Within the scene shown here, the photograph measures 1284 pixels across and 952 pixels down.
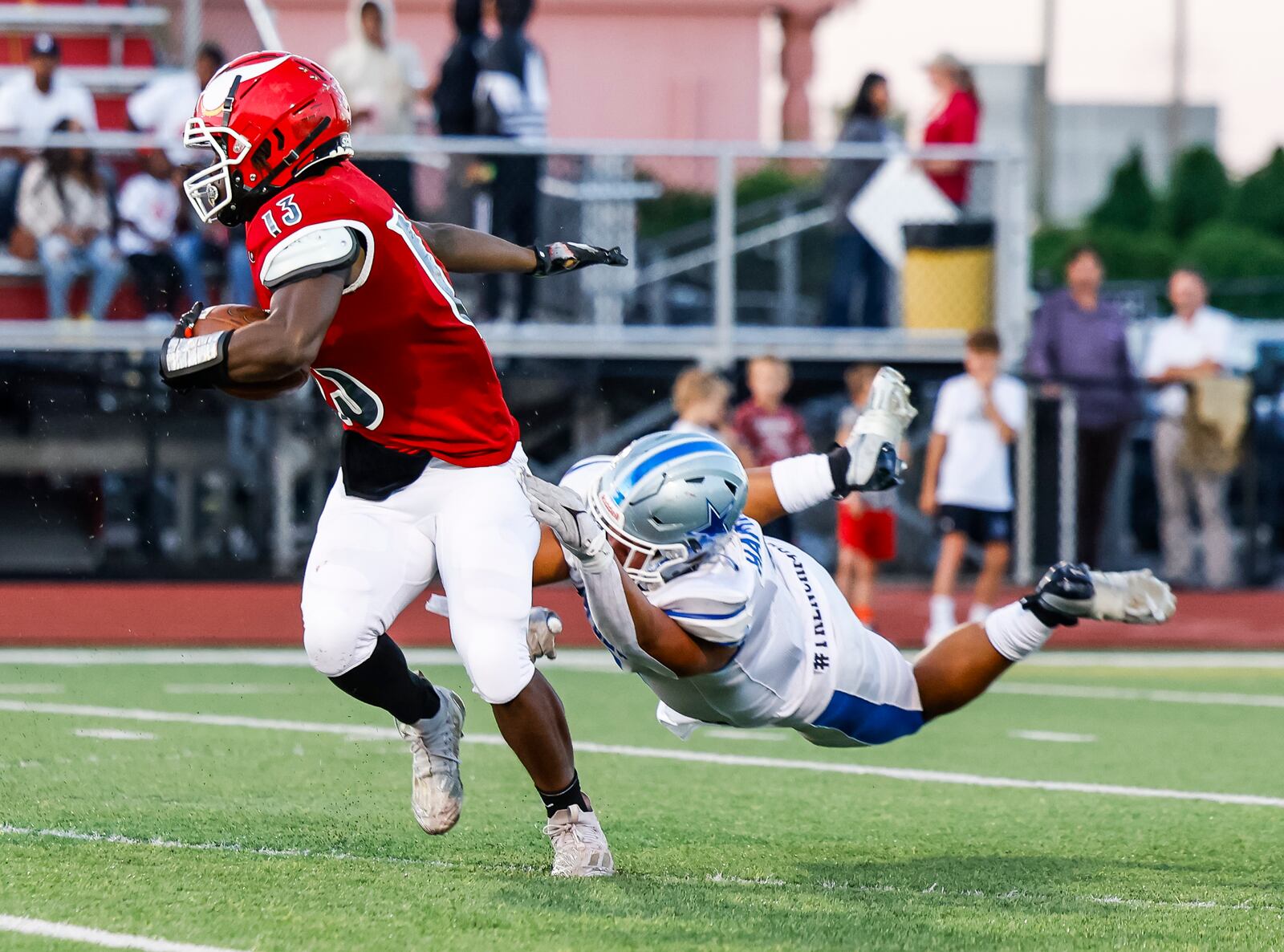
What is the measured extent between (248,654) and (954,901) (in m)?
6.52

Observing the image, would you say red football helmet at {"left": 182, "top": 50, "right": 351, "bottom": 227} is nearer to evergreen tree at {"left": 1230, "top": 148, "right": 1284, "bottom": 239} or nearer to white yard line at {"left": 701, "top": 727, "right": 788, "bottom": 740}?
white yard line at {"left": 701, "top": 727, "right": 788, "bottom": 740}

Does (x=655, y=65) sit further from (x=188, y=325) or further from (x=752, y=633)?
(x=188, y=325)

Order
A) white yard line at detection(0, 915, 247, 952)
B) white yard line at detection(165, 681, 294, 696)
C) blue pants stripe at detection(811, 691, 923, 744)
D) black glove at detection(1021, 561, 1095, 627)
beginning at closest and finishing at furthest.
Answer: white yard line at detection(0, 915, 247, 952)
blue pants stripe at detection(811, 691, 923, 744)
black glove at detection(1021, 561, 1095, 627)
white yard line at detection(165, 681, 294, 696)

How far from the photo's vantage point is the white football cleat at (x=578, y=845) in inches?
190

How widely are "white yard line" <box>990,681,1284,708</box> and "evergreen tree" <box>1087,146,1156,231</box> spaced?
3161cm

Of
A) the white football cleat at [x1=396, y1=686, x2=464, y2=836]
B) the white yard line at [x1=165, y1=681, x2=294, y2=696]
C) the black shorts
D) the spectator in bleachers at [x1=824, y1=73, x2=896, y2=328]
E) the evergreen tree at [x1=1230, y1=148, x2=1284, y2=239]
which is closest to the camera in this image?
the white football cleat at [x1=396, y1=686, x2=464, y2=836]

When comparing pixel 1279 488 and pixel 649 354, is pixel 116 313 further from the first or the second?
pixel 1279 488

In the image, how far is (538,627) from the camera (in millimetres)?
4832

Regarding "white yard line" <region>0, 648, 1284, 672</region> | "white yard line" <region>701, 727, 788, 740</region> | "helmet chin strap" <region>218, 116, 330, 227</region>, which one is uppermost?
"helmet chin strap" <region>218, 116, 330, 227</region>

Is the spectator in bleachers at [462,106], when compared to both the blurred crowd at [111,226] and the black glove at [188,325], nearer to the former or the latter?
the blurred crowd at [111,226]

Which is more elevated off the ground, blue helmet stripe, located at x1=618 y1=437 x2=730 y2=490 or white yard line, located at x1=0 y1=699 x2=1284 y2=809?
blue helmet stripe, located at x1=618 y1=437 x2=730 y2=490

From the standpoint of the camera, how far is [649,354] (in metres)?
12.7

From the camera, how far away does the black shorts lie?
1089 cm

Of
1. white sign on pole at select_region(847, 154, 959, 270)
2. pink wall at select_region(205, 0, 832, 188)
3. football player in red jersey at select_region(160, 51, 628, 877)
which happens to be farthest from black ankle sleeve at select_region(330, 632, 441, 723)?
pink wall at select_region(205, 0, 832, 188)
